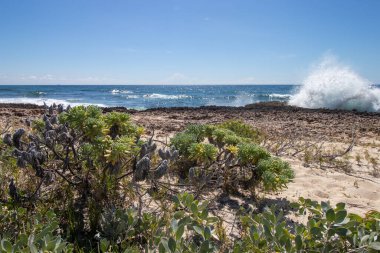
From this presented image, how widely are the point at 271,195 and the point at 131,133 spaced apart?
188 cm

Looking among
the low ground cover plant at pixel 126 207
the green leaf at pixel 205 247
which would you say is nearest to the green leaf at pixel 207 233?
the low ground cover plant at pixel 126 207

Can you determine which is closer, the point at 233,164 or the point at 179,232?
the point at 179,232

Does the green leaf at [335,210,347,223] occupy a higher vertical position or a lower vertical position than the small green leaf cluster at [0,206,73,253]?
higher

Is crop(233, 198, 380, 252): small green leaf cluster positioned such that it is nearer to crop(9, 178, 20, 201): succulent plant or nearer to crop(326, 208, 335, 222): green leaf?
crop(326, 208, 335, 222): green leaf

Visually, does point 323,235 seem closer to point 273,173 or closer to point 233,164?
point 273,173

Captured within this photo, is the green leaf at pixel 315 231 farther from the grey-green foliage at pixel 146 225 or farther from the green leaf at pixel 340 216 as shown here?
the grey-green foliage at pixel 146 225

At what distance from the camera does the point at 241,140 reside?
4230mm

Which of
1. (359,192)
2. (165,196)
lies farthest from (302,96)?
(165,196)

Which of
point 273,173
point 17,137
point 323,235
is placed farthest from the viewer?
point 273,173

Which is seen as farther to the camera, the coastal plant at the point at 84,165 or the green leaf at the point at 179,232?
the coastal plant at the point at 84,165

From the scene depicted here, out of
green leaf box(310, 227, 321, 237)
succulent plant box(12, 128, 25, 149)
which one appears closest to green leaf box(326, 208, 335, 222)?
green leaf box(310, 227, 321, 237)

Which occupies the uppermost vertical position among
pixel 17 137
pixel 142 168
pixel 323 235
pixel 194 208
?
pixel 17 137

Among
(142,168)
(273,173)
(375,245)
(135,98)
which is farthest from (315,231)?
(135,98)

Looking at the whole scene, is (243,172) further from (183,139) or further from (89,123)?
(89,123)
